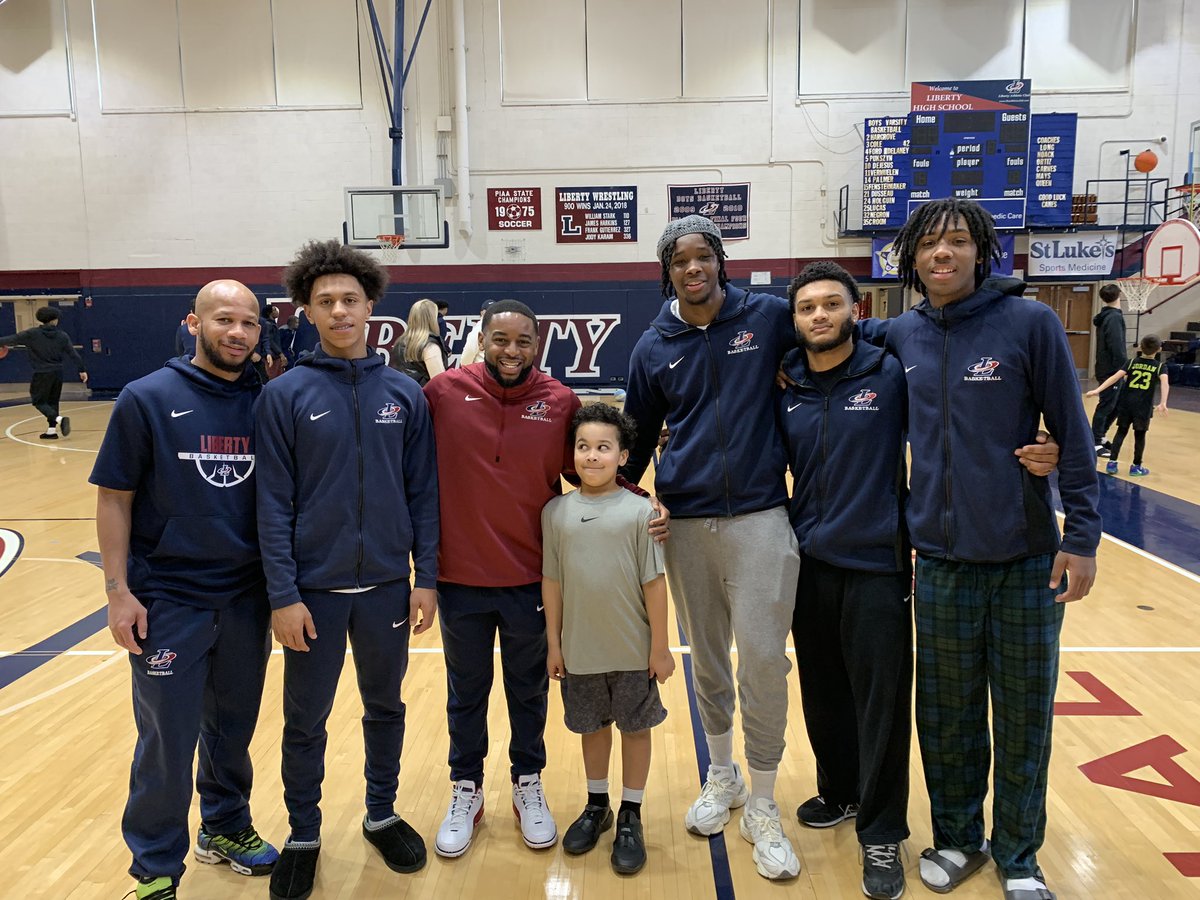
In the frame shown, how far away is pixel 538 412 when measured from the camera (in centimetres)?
272


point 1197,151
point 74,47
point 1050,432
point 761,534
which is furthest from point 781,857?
point 74,47

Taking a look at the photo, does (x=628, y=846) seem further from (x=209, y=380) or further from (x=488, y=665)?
(x=209, y=380)

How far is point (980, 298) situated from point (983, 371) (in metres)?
0.22

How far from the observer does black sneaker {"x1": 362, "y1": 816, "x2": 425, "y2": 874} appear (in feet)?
8.80

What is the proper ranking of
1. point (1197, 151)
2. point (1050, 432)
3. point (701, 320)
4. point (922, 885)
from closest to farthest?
1. point (1050, 432)
2. point (922, 885)
3. point (701, 320)
4. point (1197, 151)

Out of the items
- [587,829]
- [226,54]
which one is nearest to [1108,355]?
[587,829]

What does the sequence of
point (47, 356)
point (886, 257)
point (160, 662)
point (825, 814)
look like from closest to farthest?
1. point (160, 662)
2. point (825, 814)
3. point (47, 356)
4. point (886, 257)

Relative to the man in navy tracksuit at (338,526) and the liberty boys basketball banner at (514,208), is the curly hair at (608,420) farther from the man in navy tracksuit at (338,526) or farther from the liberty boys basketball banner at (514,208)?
the liberty boys basketball banner at (514,208)

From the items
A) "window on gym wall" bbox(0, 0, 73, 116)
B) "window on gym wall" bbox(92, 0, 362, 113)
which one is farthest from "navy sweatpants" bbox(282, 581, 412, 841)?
"window on gym wall" bbox(0, 0, 73, 116)

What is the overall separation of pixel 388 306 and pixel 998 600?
1482cm

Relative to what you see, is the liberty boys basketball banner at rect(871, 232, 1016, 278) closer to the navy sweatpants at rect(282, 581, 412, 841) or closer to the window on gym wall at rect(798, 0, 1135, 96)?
the window on gym wall at rect(798, 0, 1135, 96)

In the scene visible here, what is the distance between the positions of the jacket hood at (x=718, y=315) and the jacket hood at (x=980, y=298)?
0.61 m

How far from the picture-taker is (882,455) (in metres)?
2.50

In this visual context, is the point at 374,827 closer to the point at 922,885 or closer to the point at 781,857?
the point at 781,857
